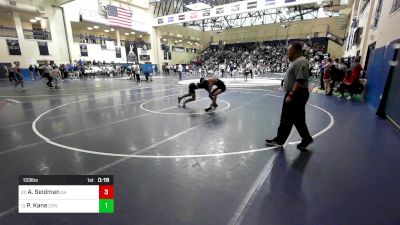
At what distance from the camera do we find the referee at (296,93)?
13.0 ft

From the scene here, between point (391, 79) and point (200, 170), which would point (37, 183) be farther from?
point (391, 79)

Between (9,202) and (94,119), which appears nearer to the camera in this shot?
(9,202)

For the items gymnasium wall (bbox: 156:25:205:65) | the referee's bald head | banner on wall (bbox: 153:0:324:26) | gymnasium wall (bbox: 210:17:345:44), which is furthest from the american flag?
the referee's bald head

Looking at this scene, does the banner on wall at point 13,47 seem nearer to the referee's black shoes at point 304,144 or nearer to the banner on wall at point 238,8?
the banner on wall at point 238,8

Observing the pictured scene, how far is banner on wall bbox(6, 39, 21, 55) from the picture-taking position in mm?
22766

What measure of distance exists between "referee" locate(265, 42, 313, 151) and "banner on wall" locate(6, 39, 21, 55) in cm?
2838

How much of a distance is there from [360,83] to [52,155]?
1110cm

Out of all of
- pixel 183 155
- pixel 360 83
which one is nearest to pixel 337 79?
pixel 360 83

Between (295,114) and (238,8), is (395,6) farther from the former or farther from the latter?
(238,8)

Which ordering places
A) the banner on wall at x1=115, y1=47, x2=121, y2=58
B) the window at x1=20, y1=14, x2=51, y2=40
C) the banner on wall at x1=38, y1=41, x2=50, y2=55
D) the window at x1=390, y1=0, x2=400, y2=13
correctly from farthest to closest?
the banner on wall at x1=115, y1=47, x2=121, y2=58, the banner on wall at x1=38, y1=41, x2=50, y2=55, the window at x1=20, y1=14, x2=51, y2=40, the window at x1=390, y1=0, x2=400, y2=13

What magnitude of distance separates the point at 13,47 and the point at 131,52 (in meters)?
14.4

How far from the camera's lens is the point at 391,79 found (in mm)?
6570

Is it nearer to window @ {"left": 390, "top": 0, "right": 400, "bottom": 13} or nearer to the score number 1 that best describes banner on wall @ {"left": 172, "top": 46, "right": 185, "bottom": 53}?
window @ {"left": 390, "top": 0, "right": 400, "bottom": 13}
